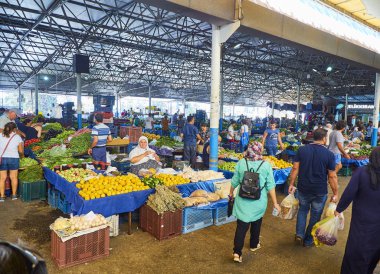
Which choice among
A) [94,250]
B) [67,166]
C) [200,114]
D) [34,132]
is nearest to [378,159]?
[94,250]

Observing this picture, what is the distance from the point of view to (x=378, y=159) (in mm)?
2701

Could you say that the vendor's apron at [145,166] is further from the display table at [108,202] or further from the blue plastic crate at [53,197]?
the blue plastic crate at [53,197]

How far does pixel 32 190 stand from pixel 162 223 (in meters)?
3.48

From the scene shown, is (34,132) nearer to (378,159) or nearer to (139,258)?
(139,258)

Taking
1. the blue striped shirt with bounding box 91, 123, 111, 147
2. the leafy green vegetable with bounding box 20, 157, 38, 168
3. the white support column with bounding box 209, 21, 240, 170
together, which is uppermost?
the white support column with bounding box 209, 21, 240, 170

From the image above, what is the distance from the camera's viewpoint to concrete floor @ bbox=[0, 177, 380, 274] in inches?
144

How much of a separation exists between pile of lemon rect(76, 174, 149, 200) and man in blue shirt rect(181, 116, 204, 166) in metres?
3.72

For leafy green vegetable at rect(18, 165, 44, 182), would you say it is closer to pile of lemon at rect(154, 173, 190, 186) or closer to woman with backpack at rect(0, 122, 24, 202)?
woman with backpack at rect(0, 122, 24, 202)

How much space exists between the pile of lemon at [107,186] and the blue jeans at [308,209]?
2.44m

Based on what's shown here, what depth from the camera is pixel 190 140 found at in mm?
8539

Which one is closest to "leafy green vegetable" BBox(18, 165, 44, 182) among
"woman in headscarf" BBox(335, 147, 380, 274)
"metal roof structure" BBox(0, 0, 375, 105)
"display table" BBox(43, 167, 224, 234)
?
"display table" BBox(43, 167, 224, 234)

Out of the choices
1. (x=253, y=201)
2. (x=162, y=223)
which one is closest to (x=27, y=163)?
(x=162, y=223)

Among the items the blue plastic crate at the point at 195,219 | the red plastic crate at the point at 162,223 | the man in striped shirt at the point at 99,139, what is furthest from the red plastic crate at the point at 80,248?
the man in striped shirt at the point at 99,139

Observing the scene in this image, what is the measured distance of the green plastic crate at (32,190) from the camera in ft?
19.8
